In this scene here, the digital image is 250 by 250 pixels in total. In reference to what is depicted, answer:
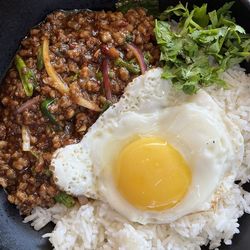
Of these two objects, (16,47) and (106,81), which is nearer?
(106,81)

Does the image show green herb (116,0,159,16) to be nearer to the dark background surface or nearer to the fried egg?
the dark background surface

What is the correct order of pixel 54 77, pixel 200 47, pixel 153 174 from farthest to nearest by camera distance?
pixel 200 47, pixel 54 77, pixel 153 174

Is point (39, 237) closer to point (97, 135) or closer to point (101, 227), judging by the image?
point (101, 227)

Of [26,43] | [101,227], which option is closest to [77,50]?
[26,43]

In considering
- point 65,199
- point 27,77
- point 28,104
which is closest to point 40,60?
point 27,77

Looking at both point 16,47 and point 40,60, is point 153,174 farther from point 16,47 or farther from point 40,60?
point 16,47

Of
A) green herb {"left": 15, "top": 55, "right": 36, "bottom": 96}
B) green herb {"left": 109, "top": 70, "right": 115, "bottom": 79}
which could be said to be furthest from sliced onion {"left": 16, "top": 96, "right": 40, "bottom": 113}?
green herb {"left": 109, "top": 70, "right": 115, "bottom": 79}
